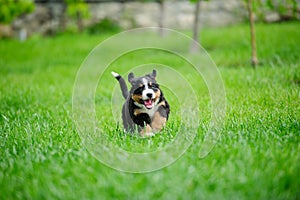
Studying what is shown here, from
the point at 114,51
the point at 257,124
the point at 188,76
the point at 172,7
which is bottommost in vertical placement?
the point at 257,124

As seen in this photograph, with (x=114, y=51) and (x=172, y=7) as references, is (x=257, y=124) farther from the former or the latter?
(x=172, y=7)

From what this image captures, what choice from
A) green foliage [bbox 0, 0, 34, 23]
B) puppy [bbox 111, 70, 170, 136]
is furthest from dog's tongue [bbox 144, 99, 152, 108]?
green foliage [bbox 0, 0, 34, 23]

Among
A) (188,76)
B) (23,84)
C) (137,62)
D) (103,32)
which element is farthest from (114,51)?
(103,32)

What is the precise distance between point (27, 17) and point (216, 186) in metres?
14.7

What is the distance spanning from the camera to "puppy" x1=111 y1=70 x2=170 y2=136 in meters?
3.66

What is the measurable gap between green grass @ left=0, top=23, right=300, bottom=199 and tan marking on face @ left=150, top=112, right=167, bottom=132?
9cm

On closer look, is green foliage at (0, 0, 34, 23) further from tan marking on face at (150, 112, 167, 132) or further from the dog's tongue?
the dog's tongue

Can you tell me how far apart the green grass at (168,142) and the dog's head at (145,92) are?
0.30m

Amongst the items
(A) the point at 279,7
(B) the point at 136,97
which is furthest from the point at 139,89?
(A) the point at 279,7

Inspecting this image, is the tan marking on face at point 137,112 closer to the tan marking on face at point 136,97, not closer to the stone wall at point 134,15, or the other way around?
the tan marking on face at point 136,97

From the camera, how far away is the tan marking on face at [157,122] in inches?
151

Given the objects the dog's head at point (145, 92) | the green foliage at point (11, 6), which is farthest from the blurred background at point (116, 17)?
the dog's head at point (145, 92)

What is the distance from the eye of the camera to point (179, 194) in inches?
106

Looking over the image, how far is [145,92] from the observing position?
359cm
